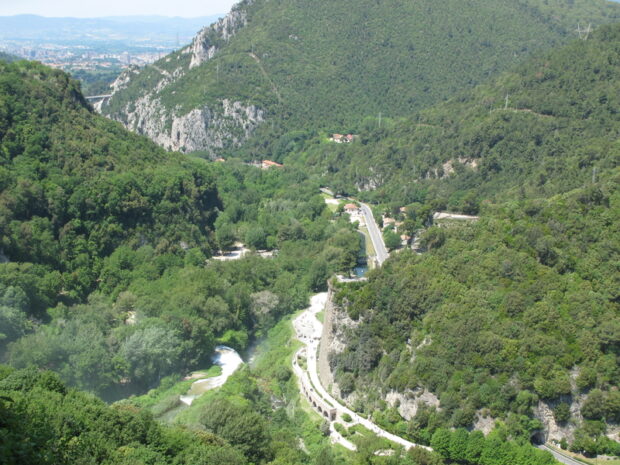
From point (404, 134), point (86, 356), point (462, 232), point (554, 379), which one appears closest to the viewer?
point (554, 379)

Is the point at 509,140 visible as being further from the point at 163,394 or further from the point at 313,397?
the point at 163,394

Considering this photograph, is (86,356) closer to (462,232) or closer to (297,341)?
(297,341)

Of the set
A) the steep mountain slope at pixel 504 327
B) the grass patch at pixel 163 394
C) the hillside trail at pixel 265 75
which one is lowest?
the grass patch at pixel 163 394

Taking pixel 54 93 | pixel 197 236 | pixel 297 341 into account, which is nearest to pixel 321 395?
pixel 297 341

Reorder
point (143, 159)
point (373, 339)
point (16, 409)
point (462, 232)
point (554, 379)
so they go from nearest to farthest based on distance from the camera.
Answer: point (16, 409) → point (554, 379) → point (373, 339) → point (462, 232) → point (143, 159)

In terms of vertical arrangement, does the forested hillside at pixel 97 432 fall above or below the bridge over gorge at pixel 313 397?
above

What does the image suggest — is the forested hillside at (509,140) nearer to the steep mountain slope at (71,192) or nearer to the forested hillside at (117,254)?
the forested hillside at (117,254)

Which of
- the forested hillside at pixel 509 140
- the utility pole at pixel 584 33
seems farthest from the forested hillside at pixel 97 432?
the utility pole at pixel 584 33
